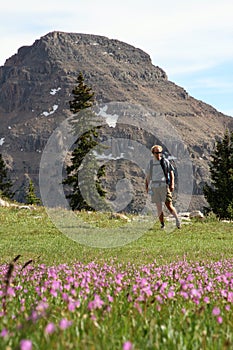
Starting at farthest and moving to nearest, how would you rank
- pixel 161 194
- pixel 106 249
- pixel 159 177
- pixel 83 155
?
pixel 83 155
pixel 161 194
pixel 159 177
pixel 106 249

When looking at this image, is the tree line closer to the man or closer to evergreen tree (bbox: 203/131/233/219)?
evergreen tree (bbox: 203/131/233/219)

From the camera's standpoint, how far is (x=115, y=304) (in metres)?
4.54

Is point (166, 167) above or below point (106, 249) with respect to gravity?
above

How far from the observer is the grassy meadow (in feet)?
10.2

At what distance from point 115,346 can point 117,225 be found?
73.1 ft

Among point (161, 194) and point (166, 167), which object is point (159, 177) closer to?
point (166, 167)

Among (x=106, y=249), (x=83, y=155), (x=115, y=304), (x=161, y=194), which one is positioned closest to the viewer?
(x=115, y=304)

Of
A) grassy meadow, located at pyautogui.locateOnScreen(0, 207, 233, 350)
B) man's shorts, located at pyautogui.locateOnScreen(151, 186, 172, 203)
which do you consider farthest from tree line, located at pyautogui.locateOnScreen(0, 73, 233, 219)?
grassy meadow, located at pyautogui.locateOnScreen(0, 207, 233, 350)

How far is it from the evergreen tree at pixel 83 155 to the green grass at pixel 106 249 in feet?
69.1

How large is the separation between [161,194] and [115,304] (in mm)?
16375

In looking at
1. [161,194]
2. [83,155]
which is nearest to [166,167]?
[161,194]

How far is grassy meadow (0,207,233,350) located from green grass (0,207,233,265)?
0.46 ft

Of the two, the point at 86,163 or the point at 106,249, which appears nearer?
the point at 106,249

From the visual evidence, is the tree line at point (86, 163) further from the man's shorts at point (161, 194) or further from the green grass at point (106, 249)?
the man's shorts at point (161, 194)
